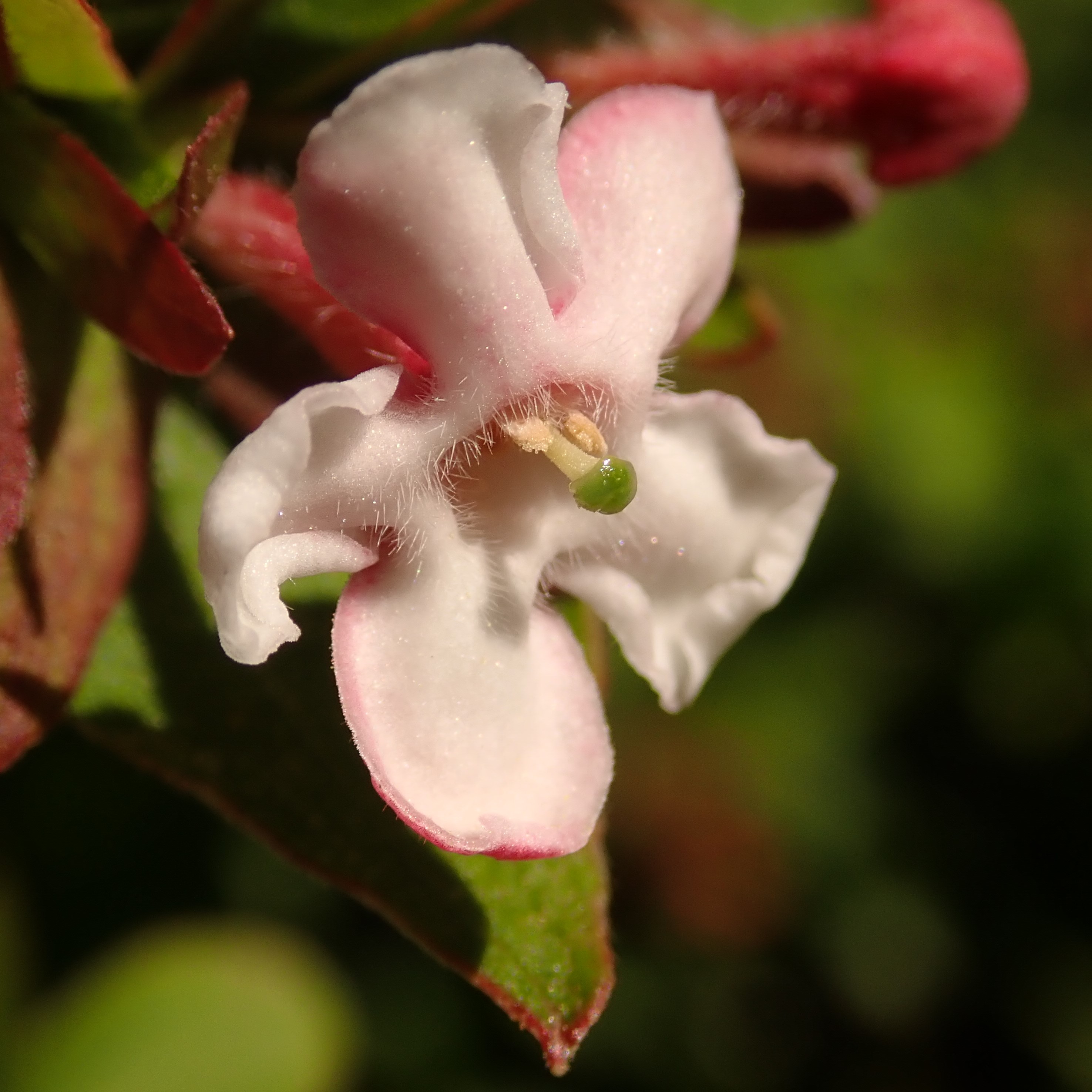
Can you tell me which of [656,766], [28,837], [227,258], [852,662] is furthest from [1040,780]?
[227,258]

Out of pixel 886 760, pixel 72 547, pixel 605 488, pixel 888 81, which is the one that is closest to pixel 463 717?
pixel 605 488

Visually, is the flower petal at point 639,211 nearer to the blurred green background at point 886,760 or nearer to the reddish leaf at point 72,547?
the reddish leaf at point 72,547

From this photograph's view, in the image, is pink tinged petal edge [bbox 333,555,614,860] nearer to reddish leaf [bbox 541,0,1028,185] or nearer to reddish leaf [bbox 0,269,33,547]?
reddish leaf [bbox 0,269,33,547]

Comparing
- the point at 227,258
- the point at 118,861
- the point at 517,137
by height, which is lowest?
the point at 118,861

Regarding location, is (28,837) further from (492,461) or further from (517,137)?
(517,137)

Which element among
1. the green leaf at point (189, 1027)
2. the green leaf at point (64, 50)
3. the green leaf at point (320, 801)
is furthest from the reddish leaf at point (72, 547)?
the green leaf at point (189, 1027)
